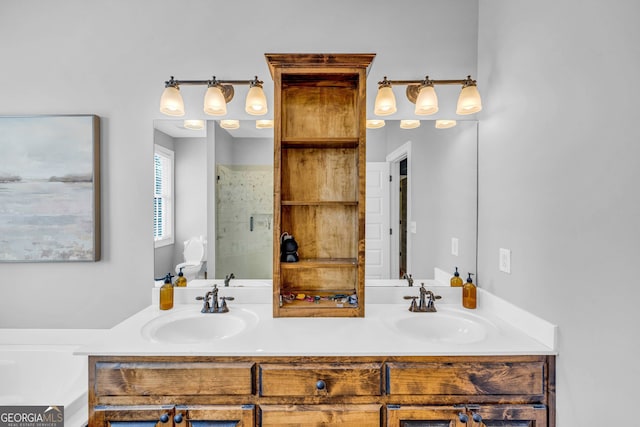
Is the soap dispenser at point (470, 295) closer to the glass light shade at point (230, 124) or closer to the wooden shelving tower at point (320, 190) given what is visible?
the wooden shelving tower at point (320, 190)

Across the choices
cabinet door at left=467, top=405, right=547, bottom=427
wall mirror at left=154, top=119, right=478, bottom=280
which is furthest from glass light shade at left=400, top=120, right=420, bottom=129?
cabinet door at left=467, top=405, right=547, bottom=427

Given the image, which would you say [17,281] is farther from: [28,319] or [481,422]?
[481,422]

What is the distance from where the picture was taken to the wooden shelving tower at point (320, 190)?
159 centimetres

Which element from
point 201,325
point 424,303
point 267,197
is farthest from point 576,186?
point 201,325

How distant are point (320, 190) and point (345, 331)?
2.54 feet

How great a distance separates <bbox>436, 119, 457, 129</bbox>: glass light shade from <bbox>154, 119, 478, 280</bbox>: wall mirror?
0.08 feet

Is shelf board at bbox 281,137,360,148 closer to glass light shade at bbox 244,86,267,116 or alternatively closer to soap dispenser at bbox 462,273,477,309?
glass light shade at bbox 244,86,267,116

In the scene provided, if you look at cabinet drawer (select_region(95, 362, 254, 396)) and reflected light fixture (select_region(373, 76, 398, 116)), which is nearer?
cabinet drawer (select_region(95, 362, 254, 396))

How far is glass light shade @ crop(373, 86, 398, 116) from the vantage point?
1690 millimetres

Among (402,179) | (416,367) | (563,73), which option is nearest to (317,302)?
(416,367)

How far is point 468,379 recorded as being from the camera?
1206mm

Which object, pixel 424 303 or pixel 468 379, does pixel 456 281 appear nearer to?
pixel 424 303

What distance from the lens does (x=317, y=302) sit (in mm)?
1640

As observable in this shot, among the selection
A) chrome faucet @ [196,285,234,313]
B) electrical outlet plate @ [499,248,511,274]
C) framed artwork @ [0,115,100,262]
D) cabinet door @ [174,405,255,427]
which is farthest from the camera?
framed artwork @ [0,115,100,262]
